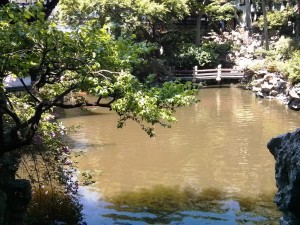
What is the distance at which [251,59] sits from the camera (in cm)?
3425

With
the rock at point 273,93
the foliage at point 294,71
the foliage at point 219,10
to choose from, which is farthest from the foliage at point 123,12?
the foliage at point 294,71

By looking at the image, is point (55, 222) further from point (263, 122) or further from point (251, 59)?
point (251, 59)

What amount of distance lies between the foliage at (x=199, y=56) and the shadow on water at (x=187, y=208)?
23456mm

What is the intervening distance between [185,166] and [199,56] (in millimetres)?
21804

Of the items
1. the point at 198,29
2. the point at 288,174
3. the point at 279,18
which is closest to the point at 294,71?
the point at 279,18

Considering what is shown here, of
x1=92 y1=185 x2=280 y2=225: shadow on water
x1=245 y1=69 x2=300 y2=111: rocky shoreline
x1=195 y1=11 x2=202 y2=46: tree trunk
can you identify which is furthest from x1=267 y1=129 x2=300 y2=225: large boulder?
x1=195 y1=11 x2=202 y2=46: tree trunk

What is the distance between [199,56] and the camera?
3325 cm

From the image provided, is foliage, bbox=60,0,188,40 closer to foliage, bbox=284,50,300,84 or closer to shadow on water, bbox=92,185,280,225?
foliage, bbox=284,50,300,84

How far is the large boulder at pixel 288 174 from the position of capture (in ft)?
20.0

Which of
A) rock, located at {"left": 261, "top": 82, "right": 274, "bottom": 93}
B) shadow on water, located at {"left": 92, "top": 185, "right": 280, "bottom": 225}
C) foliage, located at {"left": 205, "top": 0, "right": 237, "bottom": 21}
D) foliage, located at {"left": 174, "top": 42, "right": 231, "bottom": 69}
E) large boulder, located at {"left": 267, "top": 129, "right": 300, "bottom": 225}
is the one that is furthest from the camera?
foliage, located at {"left": 205, "top": 0, "right": 237, "bottom": 21}

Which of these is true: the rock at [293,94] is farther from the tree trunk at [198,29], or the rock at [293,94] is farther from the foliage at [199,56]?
the tree trunk at [198,29]

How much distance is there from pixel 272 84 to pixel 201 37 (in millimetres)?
12823

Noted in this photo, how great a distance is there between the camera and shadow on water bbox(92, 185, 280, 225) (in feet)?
28.6

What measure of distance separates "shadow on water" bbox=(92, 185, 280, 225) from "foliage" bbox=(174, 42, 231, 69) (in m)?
23.5
